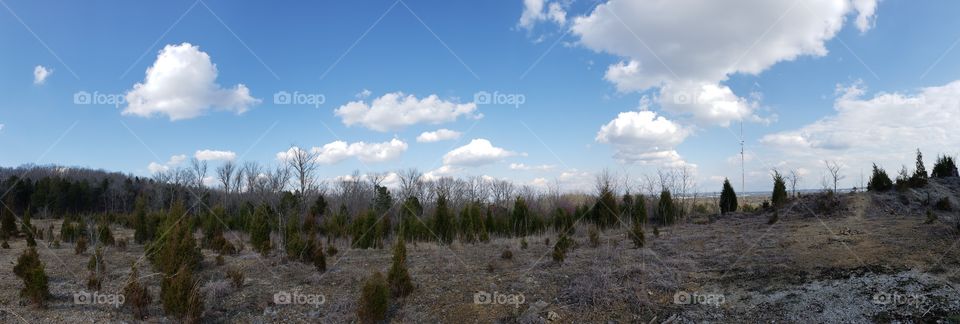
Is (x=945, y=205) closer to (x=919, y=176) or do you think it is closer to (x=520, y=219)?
(x=919, y=176)

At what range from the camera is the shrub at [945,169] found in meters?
20.8

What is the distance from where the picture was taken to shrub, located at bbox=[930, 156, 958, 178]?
68.2 ft

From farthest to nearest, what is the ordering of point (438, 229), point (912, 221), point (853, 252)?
point (438, 229)
point (912, 221)
point (853, 252)

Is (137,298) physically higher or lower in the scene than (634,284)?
lower

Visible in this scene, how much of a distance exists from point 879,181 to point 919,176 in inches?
83.2

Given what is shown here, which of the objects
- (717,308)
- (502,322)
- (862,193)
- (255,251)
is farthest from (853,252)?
(255,251)

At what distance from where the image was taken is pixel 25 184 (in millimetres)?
40250

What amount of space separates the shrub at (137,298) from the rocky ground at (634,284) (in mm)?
137

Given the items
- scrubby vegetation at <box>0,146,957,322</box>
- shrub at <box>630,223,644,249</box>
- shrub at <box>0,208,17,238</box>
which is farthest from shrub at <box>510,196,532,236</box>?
shrub at <box>0,208,17,238</box>

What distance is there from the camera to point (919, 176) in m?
19.3

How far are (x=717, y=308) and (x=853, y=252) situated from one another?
3837 millimetres

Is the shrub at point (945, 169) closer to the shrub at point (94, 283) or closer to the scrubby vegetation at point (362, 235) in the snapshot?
the scrubby vegetation at point (362, 235)

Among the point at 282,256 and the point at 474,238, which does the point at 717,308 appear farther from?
the point at 474,238

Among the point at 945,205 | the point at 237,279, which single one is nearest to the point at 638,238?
the point at 237,279
